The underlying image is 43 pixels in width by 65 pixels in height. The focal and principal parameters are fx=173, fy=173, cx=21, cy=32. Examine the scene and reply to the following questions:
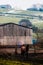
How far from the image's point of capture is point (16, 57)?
9.42 ft

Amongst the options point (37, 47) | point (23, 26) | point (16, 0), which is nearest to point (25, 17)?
point (23, 26)

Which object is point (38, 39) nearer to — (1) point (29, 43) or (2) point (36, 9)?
(1) point (29, 43)

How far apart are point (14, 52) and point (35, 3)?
891 millimetres

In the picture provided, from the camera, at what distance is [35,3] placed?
289 centimetres

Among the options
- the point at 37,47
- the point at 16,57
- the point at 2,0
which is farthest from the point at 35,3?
the point at 16,57

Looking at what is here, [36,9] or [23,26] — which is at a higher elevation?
[36,9]

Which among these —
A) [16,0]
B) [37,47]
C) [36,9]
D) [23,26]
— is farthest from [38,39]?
[16,0]

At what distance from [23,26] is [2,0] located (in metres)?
0.55

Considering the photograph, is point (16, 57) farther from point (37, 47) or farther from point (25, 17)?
point (25, 17)

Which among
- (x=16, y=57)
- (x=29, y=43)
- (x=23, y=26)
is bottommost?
(x=16, y=57)

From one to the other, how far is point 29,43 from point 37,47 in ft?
0.51

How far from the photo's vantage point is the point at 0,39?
2809 millimetres

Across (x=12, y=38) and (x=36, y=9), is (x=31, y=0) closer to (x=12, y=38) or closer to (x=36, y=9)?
(x=36, y=9)

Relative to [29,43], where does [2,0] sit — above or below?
above
